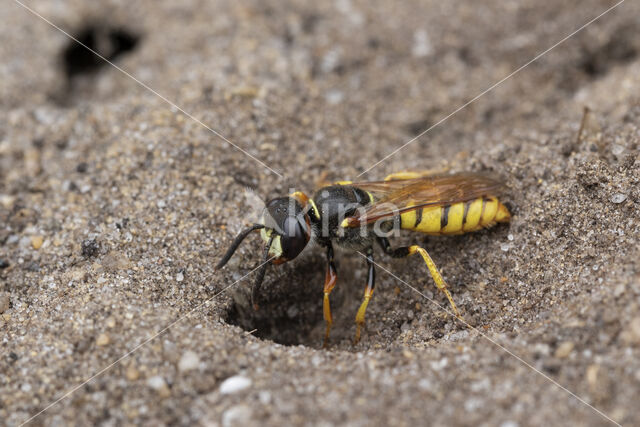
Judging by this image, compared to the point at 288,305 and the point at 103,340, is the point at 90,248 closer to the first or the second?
the point at 103,340

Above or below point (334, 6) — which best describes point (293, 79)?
below

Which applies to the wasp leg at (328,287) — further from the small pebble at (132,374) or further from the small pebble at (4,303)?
the small pebble at (4,303)

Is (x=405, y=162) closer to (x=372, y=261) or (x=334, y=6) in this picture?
(x=372, y=261)

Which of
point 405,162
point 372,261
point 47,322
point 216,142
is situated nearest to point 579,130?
point 405,162

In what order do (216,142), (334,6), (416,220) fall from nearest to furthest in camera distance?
1. (416,220)
2. (216,142)
3. (334,6)

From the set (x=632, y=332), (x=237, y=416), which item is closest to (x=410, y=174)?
(x=632, y=332)

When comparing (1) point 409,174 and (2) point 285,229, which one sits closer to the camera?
(2) point 285,229

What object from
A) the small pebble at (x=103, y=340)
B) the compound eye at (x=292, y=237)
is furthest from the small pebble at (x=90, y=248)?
the compound eye at (x=292, y=237)

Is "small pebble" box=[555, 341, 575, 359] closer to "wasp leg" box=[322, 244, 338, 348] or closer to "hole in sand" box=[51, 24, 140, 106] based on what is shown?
→ "wasp leg" box=[322, 244, 338, 348]
